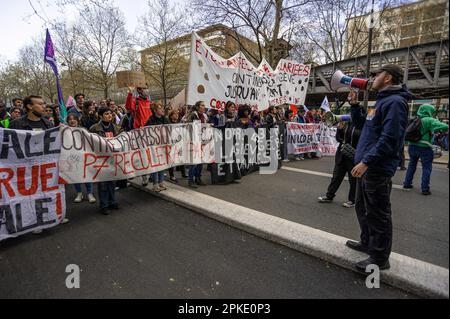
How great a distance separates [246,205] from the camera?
4570 millimetres

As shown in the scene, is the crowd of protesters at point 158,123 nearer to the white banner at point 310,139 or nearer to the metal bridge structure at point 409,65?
the white banner at point 310,139

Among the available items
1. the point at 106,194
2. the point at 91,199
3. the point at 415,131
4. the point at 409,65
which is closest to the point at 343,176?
the point at 415,131

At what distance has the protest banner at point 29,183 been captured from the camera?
3207mm

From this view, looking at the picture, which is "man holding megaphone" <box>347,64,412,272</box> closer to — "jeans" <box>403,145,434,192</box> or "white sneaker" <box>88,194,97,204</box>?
"jeans" <box>403,145,434,192</box>

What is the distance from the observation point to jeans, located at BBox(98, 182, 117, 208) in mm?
4234

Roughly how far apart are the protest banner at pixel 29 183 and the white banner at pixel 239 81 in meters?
2.72

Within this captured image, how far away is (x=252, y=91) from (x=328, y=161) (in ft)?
13.4

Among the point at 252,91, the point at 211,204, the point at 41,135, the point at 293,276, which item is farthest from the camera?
the point at 252,91

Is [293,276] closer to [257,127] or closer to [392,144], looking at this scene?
[392,144]

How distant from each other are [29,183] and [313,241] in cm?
376

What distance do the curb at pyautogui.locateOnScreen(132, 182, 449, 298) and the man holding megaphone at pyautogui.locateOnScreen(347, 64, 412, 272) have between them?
0.18m

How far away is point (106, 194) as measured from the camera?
14.1 ft

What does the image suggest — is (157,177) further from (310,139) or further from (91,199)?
(310,139)

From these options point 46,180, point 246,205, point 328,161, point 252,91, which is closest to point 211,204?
point 246,205
